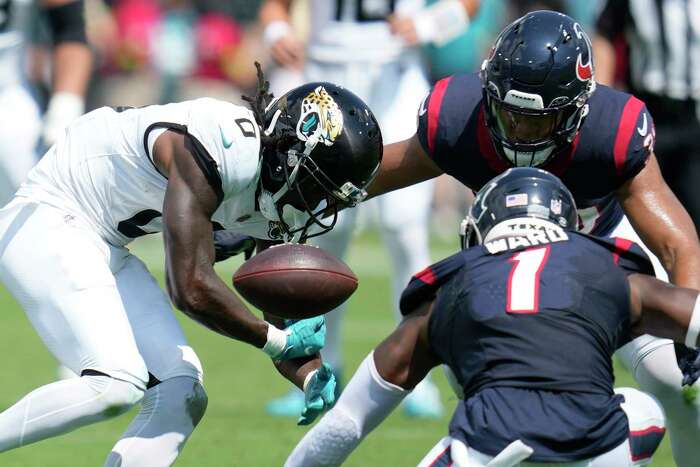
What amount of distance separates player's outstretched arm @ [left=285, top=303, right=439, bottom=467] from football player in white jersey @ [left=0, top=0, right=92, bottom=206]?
316 centimetres

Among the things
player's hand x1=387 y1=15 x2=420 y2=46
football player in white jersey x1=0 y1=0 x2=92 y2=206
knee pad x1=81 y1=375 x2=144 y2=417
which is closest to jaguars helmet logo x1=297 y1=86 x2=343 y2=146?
knee pad x1=81 y1=375 x2=144 y2=417

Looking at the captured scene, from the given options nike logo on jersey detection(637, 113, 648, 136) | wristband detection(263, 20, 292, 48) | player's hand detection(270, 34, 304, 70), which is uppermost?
nike logo on jersey detection(637, 113, 648, 136)

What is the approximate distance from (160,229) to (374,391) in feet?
3.98

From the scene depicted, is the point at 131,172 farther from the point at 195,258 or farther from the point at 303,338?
the point at 303,338

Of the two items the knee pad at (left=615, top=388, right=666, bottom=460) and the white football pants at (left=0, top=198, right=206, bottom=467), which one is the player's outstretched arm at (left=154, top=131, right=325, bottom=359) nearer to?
the white football pants at (left=0, top=198, right=206, bottom=467)

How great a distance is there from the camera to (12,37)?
6.69 m

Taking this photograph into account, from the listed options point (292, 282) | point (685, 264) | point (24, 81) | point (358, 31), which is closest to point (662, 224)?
point (685, 264)

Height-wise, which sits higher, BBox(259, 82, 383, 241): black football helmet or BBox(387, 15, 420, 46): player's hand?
BBox(259, 82, 383, 241): black football helmet

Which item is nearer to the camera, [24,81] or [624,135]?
[624,135]

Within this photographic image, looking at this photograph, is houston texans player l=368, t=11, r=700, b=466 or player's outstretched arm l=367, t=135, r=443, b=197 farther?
player's outstretched arm l=367, t=135, r=443, b=197

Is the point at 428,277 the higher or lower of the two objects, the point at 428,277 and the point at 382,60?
the higher

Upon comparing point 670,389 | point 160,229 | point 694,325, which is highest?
point 694,325

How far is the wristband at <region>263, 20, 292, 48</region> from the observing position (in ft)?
23.1

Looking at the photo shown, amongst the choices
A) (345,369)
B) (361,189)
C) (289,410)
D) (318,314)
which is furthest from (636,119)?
(345,369)
